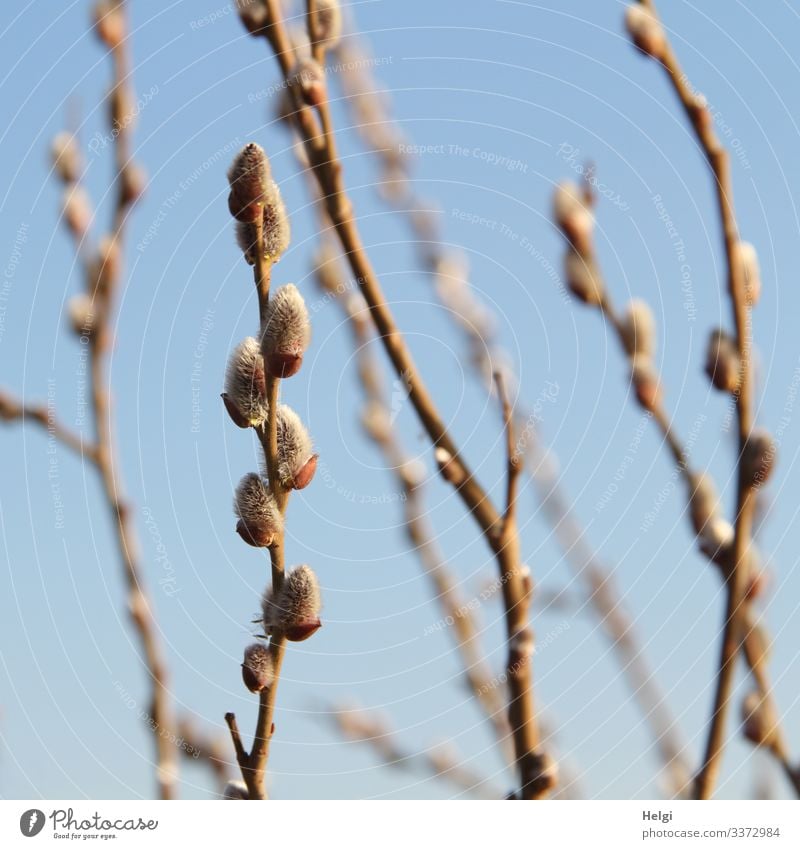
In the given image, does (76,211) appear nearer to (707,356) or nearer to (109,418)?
(109,418)

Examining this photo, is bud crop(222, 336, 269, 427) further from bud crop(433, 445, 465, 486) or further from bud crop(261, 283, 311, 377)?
bud crop(433, 445, 465, 486)

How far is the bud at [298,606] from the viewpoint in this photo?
2.14 ft

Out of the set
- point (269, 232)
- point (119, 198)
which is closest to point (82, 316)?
point (119, 198)

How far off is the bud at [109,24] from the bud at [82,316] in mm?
322

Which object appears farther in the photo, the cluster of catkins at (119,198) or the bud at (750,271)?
the cluster of catkins at (119,198)

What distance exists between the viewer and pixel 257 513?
2.17ft

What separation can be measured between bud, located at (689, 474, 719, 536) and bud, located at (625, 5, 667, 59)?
1.13ft

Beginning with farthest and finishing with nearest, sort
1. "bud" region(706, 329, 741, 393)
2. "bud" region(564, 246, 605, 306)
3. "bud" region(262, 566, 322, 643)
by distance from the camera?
"bud" region(564, 246, 605, 306), "bud" region(706, 329, 741, 393), "bud" region(262, 566, 322, 643)

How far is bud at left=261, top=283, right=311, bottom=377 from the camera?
26.3 inches

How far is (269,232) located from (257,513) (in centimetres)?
19

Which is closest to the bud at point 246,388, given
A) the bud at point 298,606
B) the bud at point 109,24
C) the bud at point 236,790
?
the bud at point 298,606

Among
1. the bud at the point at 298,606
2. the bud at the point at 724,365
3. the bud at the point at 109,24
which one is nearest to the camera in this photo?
the bud at the point at 298,606

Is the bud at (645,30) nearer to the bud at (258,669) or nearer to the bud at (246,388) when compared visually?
the bud at (246,388)

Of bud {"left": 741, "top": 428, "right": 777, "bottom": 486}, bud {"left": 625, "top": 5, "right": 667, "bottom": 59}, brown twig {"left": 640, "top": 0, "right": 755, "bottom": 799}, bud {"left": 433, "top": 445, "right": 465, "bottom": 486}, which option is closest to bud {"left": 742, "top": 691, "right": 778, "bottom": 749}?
brown twig {"left": 640, "top": 0, "right": 755, "bottom": 799}
